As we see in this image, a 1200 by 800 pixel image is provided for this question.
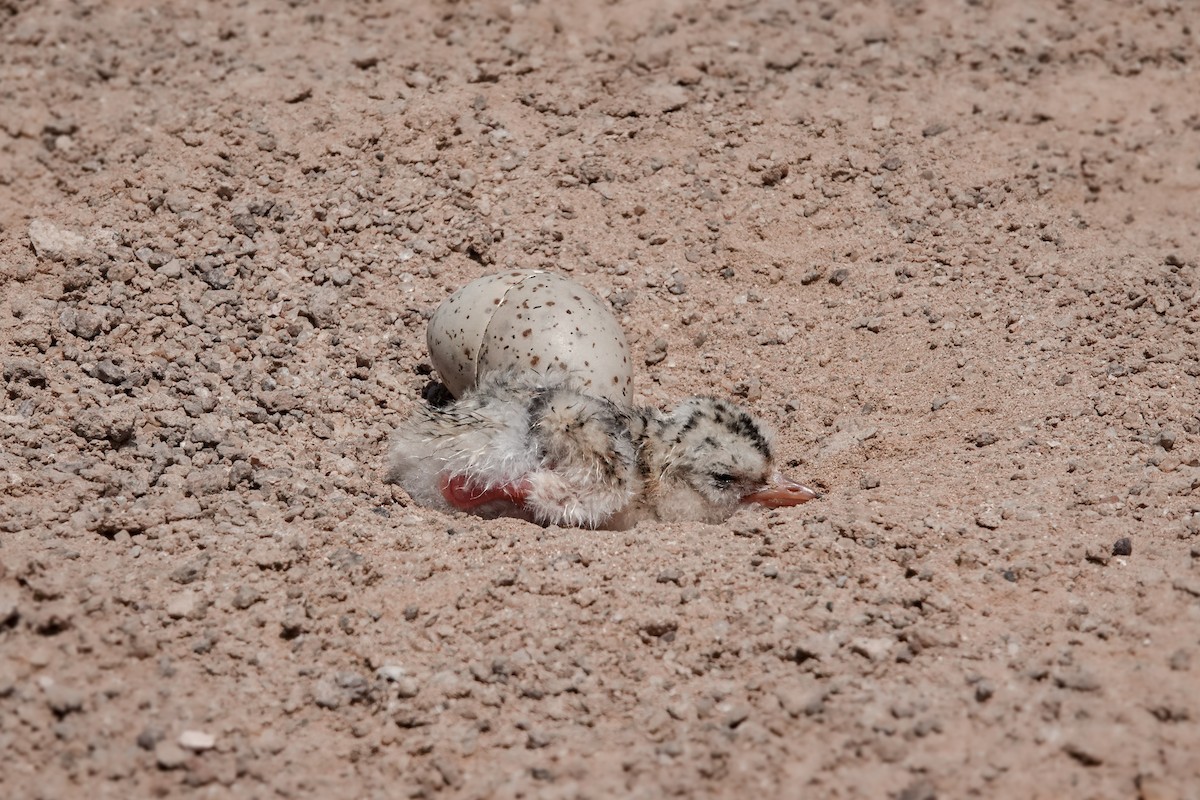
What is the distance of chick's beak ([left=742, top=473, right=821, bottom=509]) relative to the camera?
546 cm

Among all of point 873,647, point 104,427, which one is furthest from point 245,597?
point 873,647

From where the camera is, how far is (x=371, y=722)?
4.15m

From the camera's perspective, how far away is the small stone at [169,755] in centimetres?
387

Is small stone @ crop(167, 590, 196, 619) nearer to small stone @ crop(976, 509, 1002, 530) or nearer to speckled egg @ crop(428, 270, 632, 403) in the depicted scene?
speckled egg @ crop(428, 270, 632, 403)

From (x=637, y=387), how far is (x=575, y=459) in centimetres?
112

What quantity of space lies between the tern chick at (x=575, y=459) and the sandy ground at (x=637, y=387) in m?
0.25

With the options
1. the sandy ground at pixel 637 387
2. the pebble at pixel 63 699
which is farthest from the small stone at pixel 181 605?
the pebble at pixel 63 699

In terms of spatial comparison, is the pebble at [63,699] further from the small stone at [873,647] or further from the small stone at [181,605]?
the small stone at [873,647]

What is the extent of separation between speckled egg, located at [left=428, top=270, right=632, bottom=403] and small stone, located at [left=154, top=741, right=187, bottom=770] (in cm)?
236

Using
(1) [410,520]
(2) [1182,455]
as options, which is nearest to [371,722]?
(1) [410,520]

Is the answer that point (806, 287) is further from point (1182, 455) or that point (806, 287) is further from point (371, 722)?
point (371, 722)

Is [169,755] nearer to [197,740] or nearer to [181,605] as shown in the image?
[197,740]

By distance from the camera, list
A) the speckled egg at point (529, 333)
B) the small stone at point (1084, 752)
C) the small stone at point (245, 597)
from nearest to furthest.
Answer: the small stone at point (1084, 752)
the small stone at point (245, 597)
the speckled egg at point (529, 333)

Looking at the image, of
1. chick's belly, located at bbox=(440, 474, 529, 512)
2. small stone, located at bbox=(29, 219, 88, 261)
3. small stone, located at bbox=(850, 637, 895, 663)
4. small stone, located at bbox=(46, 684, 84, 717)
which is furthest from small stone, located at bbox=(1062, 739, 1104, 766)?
small stone, located at bbox=(29, 219, 88, 261)
